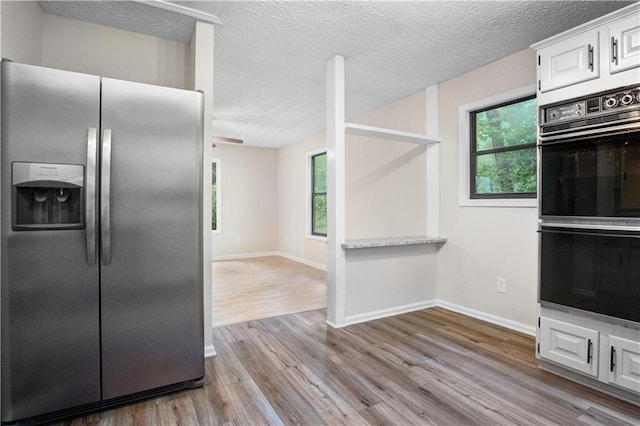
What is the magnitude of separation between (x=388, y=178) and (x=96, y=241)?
3.50m

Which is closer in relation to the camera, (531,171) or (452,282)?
(531,171)

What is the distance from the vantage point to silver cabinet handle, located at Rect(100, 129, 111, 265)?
68.3 inches

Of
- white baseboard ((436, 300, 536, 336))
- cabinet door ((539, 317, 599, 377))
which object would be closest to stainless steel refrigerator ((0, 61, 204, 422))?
cabinet door ((539, 317, 599, 377))

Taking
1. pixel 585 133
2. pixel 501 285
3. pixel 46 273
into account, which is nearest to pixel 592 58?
pixel 585 133

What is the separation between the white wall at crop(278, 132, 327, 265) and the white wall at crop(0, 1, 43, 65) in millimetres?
4212

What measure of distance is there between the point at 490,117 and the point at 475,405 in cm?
262

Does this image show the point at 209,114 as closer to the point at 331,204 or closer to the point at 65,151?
the point at 65,151

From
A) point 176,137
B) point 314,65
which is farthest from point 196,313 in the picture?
point 314,65

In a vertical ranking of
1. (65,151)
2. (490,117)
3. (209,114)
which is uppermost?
(490,117)

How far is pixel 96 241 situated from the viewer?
1.74 m

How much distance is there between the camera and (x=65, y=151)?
66.2 inches

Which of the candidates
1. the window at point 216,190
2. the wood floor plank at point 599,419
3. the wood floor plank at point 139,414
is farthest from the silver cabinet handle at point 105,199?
the window at point 216,190

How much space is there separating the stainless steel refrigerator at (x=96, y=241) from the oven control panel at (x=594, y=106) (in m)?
2.25

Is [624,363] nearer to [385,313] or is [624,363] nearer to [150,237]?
[385,313]
